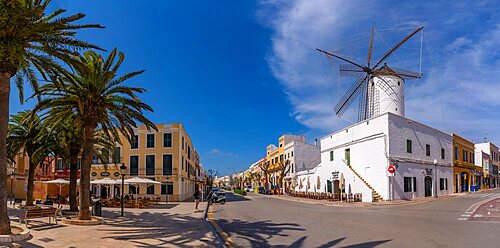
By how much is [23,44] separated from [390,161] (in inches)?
1288

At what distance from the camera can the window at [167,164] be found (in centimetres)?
4575

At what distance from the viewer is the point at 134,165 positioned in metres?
46.9

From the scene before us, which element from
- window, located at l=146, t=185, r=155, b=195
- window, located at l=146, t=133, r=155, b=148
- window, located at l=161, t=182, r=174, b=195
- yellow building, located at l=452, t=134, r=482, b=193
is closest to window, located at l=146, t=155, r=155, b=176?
window, located at l=146, t=133, r=155, b=148

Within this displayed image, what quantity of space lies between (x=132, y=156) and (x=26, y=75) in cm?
3201

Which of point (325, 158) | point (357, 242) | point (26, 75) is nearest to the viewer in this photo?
point (357, 242)

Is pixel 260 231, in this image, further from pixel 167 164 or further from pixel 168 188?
pixel 167 164

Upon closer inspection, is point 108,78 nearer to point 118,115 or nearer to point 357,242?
point 118,115

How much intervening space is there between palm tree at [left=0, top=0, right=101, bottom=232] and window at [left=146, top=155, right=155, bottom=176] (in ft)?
107

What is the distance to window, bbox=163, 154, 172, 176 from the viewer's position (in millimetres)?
45750

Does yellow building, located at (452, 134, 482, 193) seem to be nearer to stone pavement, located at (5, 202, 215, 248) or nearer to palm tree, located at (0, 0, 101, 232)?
stone pavement, located at (5, 202, 215, 248)

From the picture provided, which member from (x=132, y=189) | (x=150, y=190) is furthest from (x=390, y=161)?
(x=132, y=189)

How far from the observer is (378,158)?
38.5 meters

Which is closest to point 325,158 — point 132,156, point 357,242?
point 132,156

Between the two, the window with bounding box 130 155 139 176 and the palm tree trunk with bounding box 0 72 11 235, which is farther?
the window with bounding box 130 155 139 176
